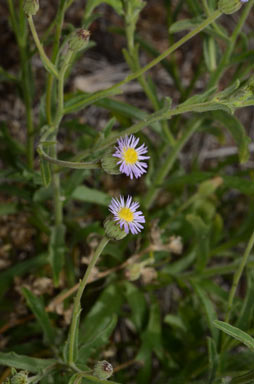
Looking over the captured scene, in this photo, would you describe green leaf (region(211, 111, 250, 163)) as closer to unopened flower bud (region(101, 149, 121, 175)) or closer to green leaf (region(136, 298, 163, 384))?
unopened flower bud (region(101, 149, 121, 175))

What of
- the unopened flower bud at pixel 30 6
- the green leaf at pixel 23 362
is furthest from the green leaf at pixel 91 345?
the unopened flower bud at pixel 30 6

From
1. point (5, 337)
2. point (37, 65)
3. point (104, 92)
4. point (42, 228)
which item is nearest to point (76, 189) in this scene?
point (42, 228)

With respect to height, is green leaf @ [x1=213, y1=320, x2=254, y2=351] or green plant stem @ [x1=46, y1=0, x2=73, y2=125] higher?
green plant stem @ [x1=46, y1=0, x2=73, y2=125]

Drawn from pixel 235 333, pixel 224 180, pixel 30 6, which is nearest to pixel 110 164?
pixel 30 6

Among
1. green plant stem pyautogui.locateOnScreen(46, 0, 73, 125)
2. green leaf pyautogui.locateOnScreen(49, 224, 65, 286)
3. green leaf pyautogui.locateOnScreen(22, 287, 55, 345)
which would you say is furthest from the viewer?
green leaf pyautogui.locateOnScreen(49, 224, 65, 286)

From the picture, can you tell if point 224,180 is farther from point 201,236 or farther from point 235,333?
point 235,333

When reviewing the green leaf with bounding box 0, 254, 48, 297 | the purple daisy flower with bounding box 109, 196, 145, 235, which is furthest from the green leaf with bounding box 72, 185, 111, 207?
the purple daisy flower with bounding box 109, 196, 145, 235

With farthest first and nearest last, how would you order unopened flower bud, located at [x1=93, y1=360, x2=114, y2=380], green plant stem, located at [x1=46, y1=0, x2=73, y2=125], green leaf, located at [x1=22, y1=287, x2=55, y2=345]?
green leaf, located at [x1=22, y1=287, x2=55, y2=345] → green plant stem, located at [x1=46, y1=0, x2=73, y2=125] → unopened flower bud, located at [x1=93, y1=360, x2=114, y2=380]
